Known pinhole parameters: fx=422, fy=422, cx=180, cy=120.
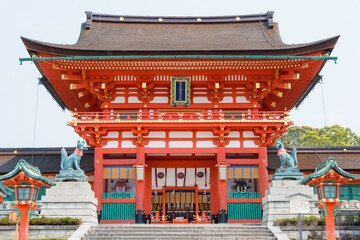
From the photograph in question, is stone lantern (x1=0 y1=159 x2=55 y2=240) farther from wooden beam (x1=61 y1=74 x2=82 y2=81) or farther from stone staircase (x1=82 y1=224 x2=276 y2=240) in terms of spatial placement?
wooden beam (x1=61 y1=74 x2=82 y2=81)

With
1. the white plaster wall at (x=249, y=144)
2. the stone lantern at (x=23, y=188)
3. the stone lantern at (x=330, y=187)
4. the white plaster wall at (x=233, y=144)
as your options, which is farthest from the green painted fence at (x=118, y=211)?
the stone lantern at (x=330, y=187)

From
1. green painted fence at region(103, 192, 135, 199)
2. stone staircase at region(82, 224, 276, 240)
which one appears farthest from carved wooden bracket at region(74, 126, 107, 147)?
stone staircase at region(82, 224, 276, 240)

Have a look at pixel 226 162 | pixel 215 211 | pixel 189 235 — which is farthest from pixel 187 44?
pixel 189 235

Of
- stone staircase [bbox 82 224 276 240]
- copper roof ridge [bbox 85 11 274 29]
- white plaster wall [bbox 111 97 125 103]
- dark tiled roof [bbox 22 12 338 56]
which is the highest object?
copper roof ridge [bbox 85 11 274 29]

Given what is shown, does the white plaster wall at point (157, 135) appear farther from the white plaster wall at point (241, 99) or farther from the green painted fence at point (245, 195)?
the green painted fence at point (245, 195)

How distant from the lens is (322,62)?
68.9 ft

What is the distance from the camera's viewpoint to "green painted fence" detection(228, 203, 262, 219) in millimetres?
20094

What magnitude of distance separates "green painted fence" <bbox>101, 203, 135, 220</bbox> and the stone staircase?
389cm

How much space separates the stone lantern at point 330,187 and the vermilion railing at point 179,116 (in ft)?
24.8

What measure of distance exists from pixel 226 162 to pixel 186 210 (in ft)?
16.6

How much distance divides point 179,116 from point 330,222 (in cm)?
946

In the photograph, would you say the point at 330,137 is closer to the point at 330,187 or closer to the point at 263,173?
the point at 263,173

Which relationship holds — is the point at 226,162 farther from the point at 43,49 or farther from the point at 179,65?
the point at 43,49

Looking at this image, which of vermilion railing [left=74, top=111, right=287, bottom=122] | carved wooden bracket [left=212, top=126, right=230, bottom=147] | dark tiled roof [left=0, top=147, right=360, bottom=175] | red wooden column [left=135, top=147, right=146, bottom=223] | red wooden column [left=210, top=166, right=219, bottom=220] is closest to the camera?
red wooden column [left=135, top=147, right=146, bottom=223]
